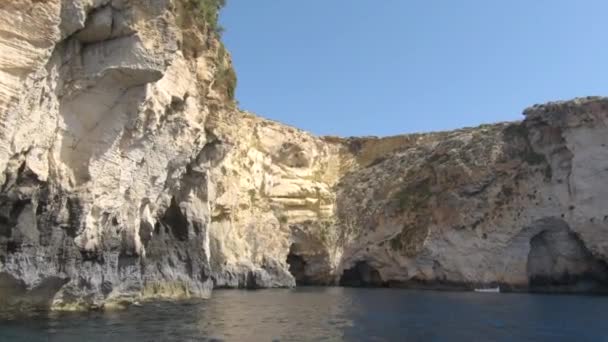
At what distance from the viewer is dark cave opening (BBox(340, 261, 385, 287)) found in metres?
53.7

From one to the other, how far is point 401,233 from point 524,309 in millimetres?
22547

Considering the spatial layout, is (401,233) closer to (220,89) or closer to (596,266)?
(596,266)

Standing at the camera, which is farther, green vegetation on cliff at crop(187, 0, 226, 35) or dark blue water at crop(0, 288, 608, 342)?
green vegetation on cliff at crop(187, 0, 226, 35)

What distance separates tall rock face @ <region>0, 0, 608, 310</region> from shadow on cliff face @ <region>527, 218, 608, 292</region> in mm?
114

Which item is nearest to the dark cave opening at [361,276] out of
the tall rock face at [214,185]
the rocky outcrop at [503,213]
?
the tall rock face at [214,185]

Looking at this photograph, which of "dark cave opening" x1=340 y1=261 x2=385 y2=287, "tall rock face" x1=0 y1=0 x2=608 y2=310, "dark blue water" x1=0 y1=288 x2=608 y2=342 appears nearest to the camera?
"dark blue water" x1=0 y1=288 x2=608 y2=342

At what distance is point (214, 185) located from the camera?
33.8m

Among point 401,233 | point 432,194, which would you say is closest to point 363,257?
point 401,233

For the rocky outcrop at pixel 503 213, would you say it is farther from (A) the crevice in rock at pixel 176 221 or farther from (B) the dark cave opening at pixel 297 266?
(A) the crevice in rock at pixel 176 221

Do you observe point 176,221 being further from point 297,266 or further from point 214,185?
point 297,266

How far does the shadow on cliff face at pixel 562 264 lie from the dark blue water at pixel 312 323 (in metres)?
17.1

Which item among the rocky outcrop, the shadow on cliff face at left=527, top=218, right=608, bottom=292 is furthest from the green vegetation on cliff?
the shadow on cliff face at left=527, top=218, right=608, bottom=292

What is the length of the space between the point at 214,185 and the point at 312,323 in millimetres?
15620

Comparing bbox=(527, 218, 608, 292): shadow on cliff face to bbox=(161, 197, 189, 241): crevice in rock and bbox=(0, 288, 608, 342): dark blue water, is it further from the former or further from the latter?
bbox=(161, 197, 189, 241): crevice in rock
